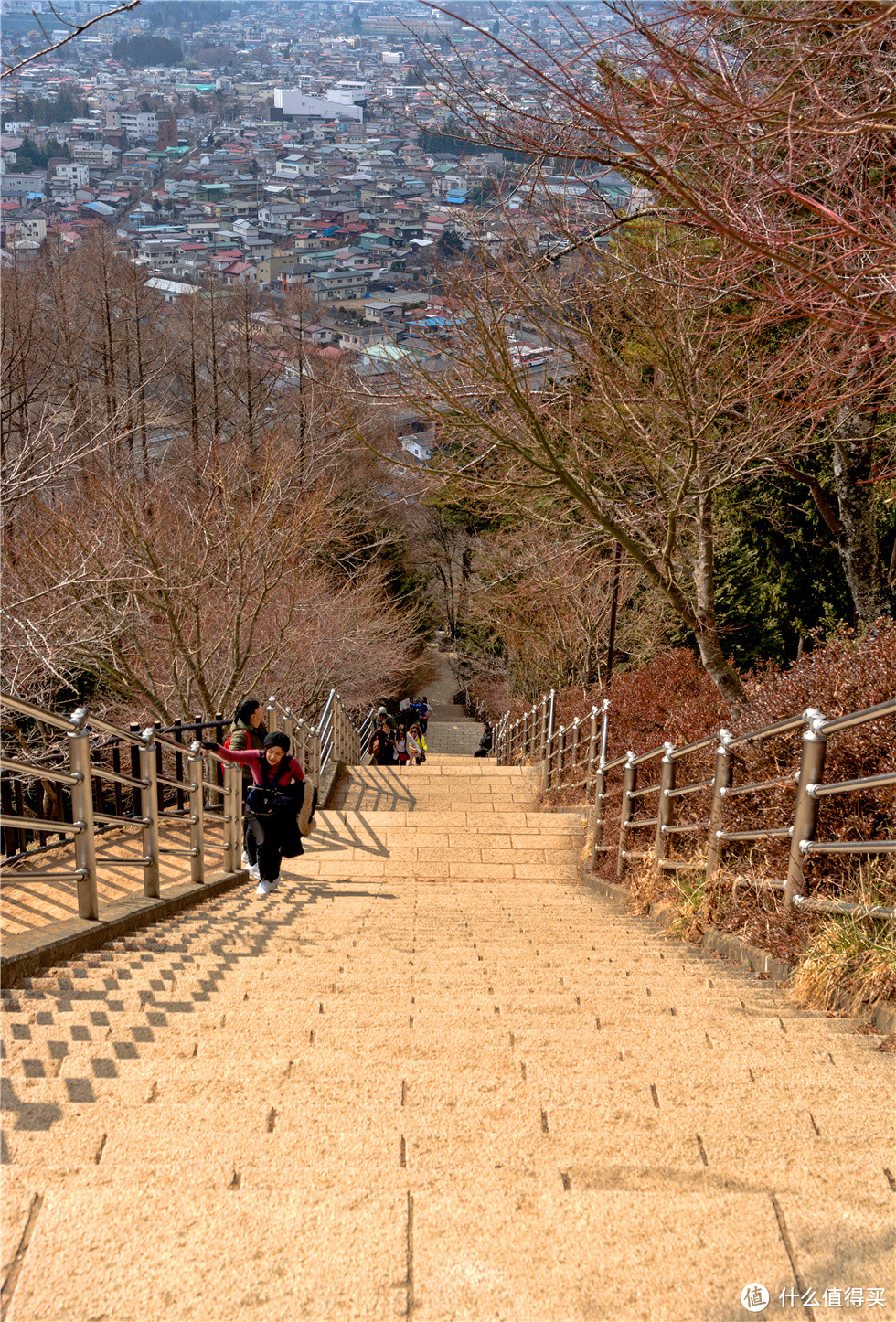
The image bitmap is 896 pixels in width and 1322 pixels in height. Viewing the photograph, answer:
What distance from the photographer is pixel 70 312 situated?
39.6m

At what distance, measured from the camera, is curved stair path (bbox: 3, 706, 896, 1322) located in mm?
1819

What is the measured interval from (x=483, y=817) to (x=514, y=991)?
7.44 metres

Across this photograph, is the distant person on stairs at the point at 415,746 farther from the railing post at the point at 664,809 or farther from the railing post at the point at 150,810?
the railing post at the point at 150,810

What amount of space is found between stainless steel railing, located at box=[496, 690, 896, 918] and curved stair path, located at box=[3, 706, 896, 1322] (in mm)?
650

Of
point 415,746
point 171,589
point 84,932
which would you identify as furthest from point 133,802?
point 415,746

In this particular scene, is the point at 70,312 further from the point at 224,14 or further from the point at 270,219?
the point at 224,14

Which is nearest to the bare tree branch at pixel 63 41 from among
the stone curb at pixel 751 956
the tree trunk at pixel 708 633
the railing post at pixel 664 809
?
the railing post at pixel 664 809

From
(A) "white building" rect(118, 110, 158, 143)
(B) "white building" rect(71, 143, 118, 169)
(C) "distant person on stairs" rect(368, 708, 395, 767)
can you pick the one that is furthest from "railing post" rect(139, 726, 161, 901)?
(A) "white building" rect(118, 110, 158, 143)

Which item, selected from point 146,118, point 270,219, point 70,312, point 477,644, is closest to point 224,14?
point 146,118

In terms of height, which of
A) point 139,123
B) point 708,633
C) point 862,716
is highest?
point 139,123

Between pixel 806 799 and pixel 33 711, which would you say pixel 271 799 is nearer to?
pixel 33 711

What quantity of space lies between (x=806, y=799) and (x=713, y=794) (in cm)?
139

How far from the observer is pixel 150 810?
5.65 m

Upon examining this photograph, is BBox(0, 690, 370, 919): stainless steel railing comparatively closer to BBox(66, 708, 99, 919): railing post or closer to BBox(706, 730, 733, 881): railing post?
BBox(66, 708, 99, 919): railing post
